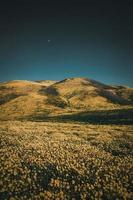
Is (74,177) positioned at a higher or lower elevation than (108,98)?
lower

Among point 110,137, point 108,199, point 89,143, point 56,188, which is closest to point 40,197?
point 56,188

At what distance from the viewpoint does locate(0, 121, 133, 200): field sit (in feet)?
69.3

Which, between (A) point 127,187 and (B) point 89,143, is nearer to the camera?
(A) point 127,187

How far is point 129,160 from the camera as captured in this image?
27.4 meters

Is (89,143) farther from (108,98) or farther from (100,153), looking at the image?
(108,98)

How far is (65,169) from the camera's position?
25125 mm

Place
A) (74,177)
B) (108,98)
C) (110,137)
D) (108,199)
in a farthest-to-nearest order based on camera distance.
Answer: (108,98)
(110,137)
(74,177)
(108,199)

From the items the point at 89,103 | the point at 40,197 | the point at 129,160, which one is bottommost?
the point at 40,197

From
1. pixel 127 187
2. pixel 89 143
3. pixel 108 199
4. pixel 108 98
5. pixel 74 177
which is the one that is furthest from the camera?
pixel 108 98

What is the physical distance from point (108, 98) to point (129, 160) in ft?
387

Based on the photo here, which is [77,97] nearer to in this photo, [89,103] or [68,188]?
[89,103]

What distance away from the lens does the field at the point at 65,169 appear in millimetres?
21109

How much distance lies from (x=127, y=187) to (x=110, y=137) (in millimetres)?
18867

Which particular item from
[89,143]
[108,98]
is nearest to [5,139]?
[89,143]
